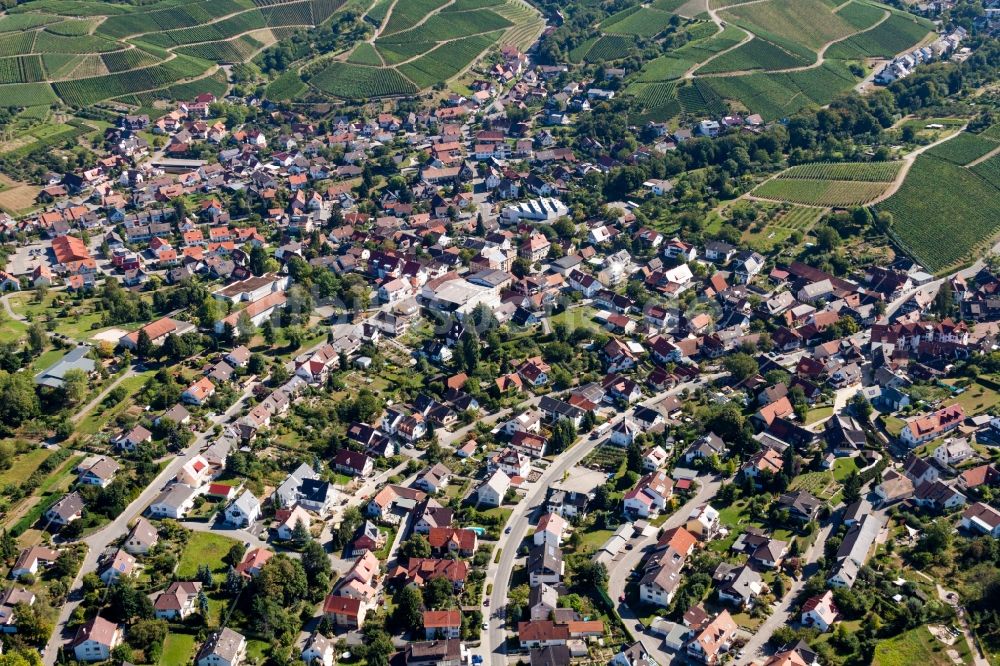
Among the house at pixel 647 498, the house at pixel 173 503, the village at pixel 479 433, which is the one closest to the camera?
the village at pixel 479 433

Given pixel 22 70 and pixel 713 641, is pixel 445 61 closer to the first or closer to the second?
pixel 22 70

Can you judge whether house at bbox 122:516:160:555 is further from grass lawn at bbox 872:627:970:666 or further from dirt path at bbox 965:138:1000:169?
dirt path at bbox 965:138:1000:169

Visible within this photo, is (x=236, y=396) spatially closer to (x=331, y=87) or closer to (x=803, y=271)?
(x=803, y=271)

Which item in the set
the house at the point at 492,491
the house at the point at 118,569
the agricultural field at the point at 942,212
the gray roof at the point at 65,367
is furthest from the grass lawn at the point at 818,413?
the gray roof at the point at 65,367

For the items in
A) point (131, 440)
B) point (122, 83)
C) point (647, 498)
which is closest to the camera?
point (647, 498)

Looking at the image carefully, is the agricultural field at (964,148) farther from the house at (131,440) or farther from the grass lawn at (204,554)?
the grass lawn at (204,554)

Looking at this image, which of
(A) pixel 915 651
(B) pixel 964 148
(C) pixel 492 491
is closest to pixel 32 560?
(C) pixel 492 491

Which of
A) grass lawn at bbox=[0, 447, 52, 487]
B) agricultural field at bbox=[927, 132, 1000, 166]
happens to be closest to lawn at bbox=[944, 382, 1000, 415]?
agricultural field at bbox=[927, 132, 1000, 166]
